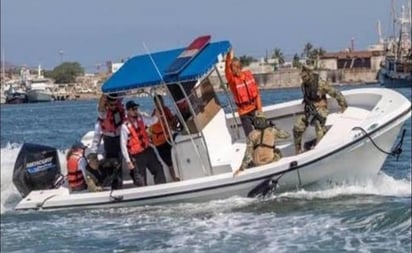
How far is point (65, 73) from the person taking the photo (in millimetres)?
120562

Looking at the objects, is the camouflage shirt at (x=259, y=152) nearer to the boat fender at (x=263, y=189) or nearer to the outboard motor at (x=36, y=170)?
the boat fender at (x=263, y=189)

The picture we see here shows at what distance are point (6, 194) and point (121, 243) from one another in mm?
5287

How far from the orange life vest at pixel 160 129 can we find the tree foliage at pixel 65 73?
340ft

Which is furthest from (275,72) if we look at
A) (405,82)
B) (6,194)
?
(6,194)

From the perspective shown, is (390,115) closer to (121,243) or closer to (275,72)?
(121,243)

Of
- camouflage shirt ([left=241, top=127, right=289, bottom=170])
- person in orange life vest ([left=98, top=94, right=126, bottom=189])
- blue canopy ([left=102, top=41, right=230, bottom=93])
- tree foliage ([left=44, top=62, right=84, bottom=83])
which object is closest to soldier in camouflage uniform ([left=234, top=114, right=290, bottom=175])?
camouflage shirt ([left=241, top=127, right=289, bottom=170])

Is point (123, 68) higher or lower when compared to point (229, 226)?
higher

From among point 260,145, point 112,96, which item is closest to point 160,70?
point 112,96

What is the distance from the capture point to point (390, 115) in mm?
13266

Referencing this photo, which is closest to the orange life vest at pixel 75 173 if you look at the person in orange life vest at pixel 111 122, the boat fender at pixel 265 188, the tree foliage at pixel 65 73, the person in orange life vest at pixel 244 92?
the person in orange life vest at pixel 111 122

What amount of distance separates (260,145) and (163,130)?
1.41 m

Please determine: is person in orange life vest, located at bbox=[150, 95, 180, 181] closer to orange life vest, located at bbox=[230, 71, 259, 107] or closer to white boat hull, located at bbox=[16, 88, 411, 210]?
white boat hull, located at bbox=[16, 88, 411, 210]

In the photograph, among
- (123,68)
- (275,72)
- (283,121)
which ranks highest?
(123,68)

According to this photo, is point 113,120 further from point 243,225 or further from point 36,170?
point 243,225
